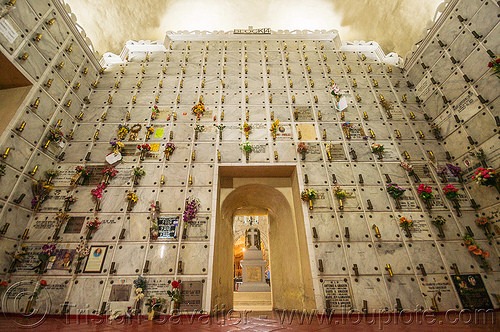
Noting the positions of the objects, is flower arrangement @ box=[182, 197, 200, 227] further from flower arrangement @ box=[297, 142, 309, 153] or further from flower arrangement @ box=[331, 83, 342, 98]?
flower arrangement @ box=[331, 83, 342, 98]

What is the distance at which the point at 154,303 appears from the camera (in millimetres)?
5230

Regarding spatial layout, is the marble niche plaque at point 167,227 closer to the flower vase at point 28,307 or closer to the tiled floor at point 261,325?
the tiled floor at point 261,325

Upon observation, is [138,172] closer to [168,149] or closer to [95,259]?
[168,149]

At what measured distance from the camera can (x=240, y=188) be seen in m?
8.12

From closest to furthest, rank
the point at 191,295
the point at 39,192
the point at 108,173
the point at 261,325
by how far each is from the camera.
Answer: the point at 261,325 → the point at 191,295 → the point at 39,192 → the point at 108,173

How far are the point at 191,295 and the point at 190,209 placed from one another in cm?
213

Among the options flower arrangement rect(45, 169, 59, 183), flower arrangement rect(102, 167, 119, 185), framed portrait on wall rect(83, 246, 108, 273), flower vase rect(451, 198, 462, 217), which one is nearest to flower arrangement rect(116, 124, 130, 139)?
flower arrangement rect(102, 167, 119, 185)

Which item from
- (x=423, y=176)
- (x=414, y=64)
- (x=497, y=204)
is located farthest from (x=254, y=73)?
(x=497, y=204)

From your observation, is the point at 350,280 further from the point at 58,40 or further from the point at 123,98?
the point at 58,40

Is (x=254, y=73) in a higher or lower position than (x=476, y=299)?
higher

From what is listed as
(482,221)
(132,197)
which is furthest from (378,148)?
(132,197)

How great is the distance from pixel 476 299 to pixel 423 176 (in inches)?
130

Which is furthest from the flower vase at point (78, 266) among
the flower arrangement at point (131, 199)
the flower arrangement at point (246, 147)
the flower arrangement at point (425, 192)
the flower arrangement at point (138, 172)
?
the flower arrangement at point (425, 192)

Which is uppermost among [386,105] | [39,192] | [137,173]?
[386,105]
